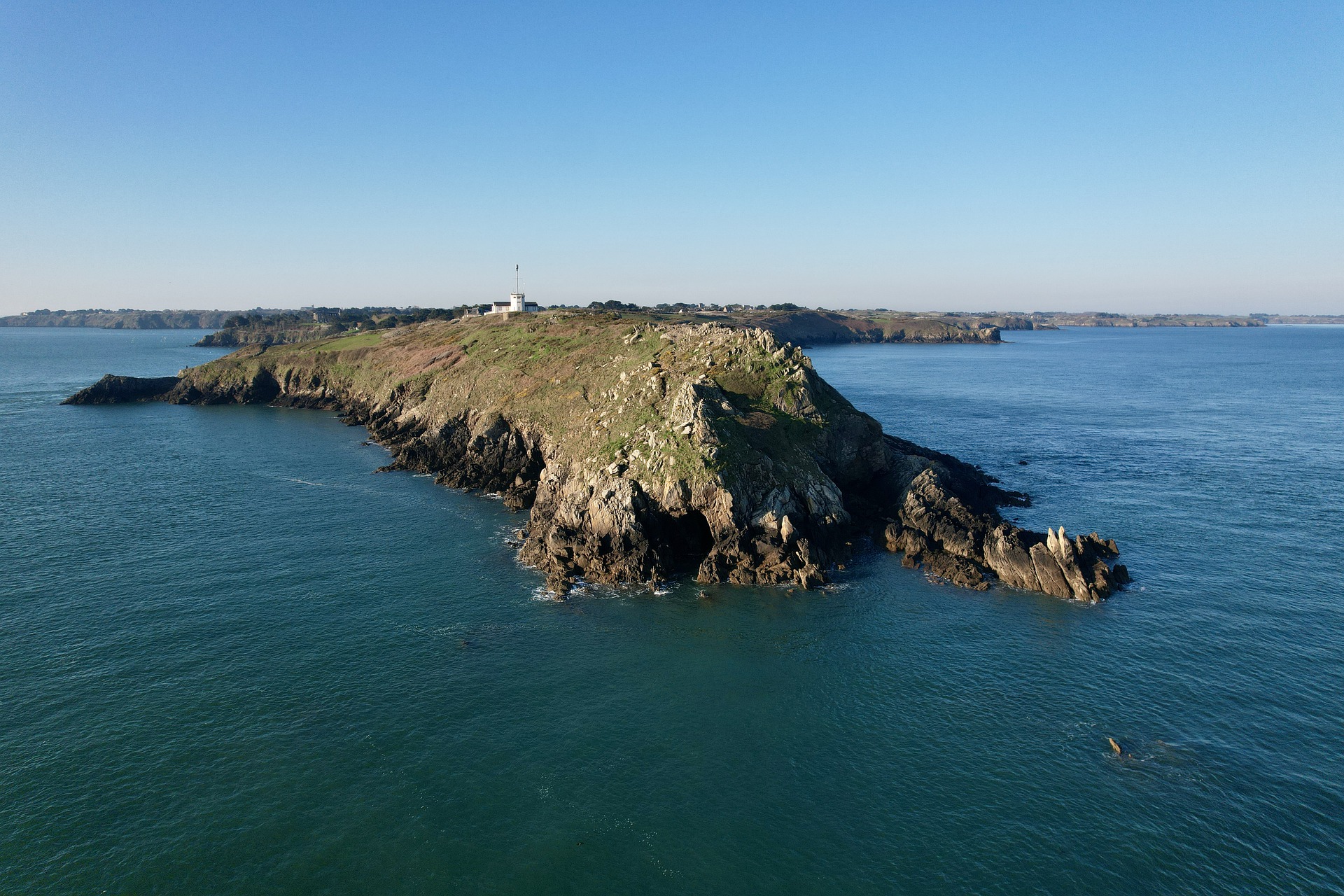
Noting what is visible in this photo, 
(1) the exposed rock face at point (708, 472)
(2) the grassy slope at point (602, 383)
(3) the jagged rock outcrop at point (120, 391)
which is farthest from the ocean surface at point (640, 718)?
(3) the jagged rock outcrop at point (120, 391)

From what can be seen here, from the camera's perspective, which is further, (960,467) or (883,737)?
(960,467)

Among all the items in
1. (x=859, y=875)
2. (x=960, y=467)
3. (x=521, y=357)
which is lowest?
(x=859, y=875)

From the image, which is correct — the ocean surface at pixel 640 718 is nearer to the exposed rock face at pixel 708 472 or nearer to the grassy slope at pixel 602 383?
the exposed rock face at pixel 708 472

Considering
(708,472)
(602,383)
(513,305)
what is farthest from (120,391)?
(708,472)

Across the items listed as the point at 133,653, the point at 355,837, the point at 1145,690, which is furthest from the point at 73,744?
the point at 1145,690

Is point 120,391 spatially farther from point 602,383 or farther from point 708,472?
point 708,472

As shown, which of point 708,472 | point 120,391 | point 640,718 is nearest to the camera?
point 640,718

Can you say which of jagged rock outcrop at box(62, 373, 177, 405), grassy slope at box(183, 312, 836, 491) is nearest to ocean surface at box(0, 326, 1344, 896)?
grassy slope at box(183, 312, 836, 491)

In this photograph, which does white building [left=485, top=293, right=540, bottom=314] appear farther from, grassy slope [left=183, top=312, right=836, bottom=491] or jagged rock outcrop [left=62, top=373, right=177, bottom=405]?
jagged rock outcrop [left=62, top=373, right=177, bottom=405]

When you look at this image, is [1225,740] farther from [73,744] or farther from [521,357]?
[521,357]
